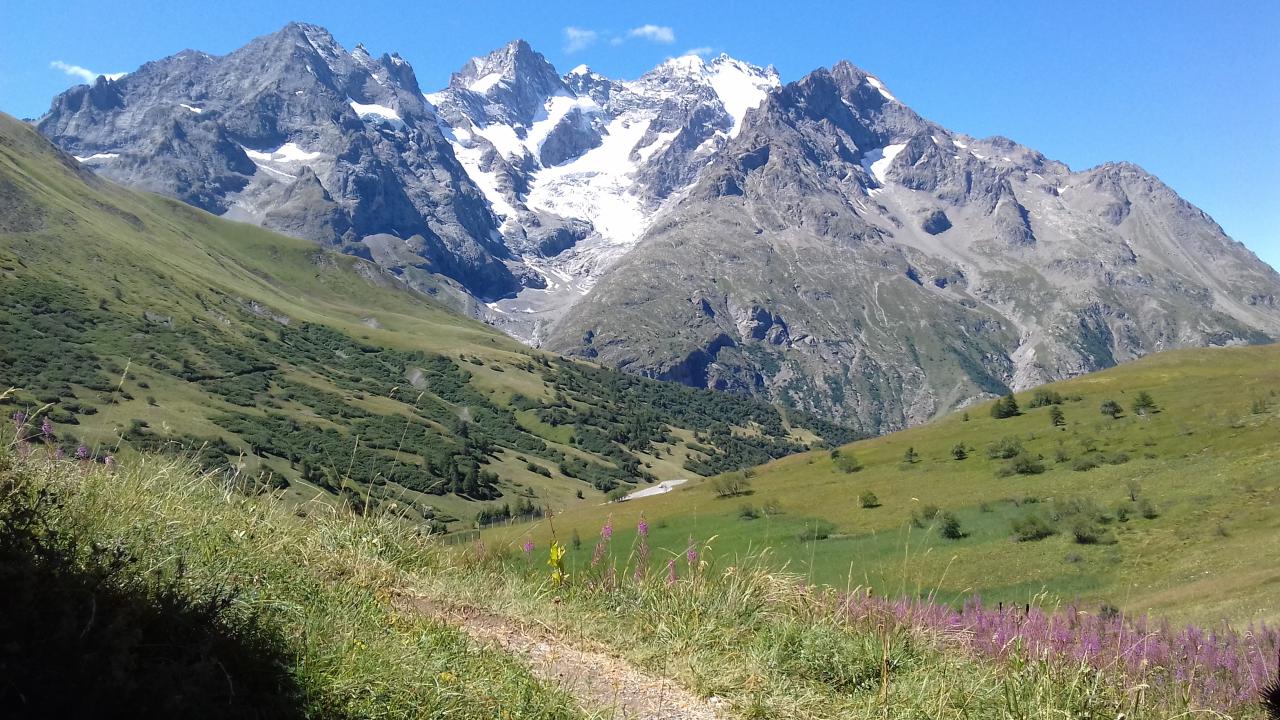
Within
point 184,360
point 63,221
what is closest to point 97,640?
point 184,360

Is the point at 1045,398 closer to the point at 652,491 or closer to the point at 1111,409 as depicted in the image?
the point at 1111,409

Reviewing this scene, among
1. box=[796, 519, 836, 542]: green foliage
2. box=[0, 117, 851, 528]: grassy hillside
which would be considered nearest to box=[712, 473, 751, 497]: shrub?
box=[796, 519, 836, 542]: green foliage

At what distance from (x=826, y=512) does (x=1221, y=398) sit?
84.1 ft

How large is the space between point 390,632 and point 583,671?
147 cm

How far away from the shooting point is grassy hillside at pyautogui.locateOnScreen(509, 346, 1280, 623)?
20953 mm

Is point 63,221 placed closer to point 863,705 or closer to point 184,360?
point 184,360

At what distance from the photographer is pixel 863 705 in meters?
5.75

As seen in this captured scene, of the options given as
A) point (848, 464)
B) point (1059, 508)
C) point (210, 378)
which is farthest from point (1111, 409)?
point (210, 378)

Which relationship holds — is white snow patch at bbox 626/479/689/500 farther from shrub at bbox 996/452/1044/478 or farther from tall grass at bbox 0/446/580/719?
tall grass at bbox 0/446/580/719

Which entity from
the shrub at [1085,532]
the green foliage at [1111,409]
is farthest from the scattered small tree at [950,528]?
the green foliage at [1111,409]

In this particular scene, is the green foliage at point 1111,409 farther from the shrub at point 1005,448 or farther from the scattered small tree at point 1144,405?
the shrub at point 1005,448

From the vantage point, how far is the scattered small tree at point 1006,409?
191 feet

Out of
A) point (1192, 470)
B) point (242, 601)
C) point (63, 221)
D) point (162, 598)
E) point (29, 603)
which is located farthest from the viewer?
point (63, 221)

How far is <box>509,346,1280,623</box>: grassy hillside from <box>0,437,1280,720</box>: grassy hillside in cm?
98
